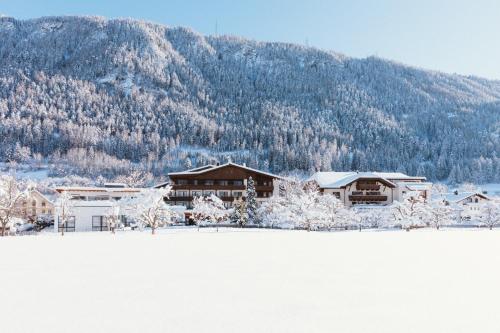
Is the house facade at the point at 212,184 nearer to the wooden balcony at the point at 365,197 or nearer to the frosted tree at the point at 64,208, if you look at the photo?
the wooden balcony at the point at 365,197

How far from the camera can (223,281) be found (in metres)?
13.7

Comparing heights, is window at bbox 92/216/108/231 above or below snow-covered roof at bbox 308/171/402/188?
below

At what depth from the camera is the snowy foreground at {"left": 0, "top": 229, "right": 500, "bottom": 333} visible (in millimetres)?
8938

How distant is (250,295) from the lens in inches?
455

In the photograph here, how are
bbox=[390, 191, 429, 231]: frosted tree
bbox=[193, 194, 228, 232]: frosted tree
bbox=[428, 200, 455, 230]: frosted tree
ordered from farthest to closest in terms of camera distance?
1. bbox=[428, 200, 455, 230]: frosted tree
2. bbox=[193, 194, 228, 232]: frosted tree
3. bbox=[390, 191, 429, 231]: frosted tree

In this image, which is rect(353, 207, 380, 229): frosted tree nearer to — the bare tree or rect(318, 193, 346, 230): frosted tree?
rect(318, 193, 346, 230): frosted tree

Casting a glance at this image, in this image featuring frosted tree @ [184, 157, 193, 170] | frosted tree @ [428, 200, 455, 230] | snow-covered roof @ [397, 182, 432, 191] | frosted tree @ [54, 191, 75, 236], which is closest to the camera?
frosted tree @ [54, 191, 75, 236]

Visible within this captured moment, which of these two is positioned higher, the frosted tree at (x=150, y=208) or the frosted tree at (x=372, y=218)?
the frosted tree at (x=150, y=208)

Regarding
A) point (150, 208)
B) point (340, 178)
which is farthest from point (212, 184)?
point (150, 208)

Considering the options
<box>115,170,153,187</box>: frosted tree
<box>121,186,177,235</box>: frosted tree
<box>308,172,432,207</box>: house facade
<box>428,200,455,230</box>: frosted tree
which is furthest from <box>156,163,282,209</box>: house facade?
<box>115,170,153,187</box>: frosted tree

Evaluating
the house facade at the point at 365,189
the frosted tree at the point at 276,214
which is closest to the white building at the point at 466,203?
the house facade at the point at 365,189

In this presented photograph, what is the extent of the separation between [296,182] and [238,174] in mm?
9908

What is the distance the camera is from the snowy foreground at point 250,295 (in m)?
8.94

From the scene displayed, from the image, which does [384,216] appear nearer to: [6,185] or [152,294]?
[6,185]
